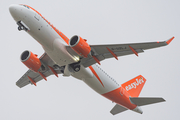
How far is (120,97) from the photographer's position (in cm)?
3117

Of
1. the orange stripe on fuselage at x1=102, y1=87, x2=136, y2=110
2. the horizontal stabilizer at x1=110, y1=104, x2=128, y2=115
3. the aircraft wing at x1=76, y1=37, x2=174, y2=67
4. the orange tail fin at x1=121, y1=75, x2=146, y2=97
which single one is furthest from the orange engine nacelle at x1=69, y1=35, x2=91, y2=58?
the horizontal stabilizer at x1=110, y1=104, x2=128, y2=115

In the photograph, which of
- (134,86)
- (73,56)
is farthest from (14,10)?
(134,86)

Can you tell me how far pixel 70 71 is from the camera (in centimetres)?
2736

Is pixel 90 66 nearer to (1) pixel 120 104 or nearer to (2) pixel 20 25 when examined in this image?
(1) pixel 120 104

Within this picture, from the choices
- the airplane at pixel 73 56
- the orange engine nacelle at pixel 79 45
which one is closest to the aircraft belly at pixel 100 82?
the airplane at pixel 73 56

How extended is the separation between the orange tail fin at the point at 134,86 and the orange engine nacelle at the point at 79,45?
37.5 ft

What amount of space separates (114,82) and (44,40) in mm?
10942

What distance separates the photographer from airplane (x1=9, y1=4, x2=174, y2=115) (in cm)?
2361

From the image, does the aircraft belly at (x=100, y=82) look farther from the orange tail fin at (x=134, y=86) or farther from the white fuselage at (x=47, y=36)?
the orange tail fin at (x=134, y=86)

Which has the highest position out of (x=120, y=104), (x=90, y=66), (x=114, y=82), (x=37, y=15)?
(x=37, y=15)

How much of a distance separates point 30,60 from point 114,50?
9.59 m

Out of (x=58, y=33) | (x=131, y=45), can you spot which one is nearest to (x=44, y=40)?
(x=58, y=33)

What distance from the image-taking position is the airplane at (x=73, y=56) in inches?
930

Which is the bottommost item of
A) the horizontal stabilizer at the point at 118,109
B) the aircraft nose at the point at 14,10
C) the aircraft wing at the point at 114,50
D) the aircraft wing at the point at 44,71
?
the horizontal stabilizer at the point at 118,109
